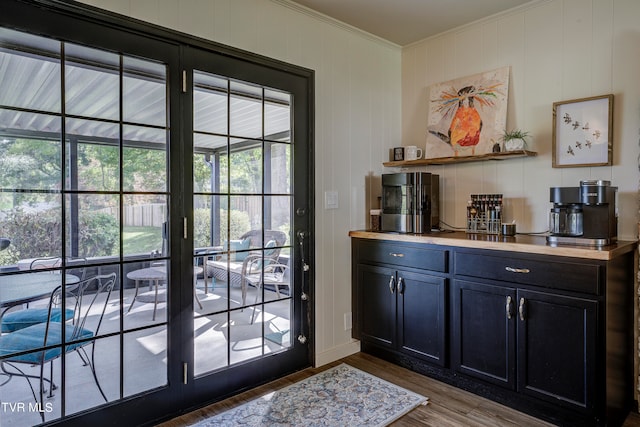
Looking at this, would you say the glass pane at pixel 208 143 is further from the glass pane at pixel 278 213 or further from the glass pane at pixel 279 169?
the glass pane at pixel 278 213

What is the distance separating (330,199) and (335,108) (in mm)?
699

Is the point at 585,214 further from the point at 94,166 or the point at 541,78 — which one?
the point at 94,166

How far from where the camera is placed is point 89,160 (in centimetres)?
199

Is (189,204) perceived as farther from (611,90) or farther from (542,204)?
(611,90)

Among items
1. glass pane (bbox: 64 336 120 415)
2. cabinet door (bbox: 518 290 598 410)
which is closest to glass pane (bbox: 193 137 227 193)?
glass pane (bbox: 64 336 120 415)

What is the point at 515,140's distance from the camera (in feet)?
8.89

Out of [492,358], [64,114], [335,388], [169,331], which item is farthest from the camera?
[335,388]

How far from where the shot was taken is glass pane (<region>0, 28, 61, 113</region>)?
1770 mm

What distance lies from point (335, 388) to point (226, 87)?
2033 mm

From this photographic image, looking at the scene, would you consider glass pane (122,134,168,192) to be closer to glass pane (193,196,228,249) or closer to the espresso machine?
glass pane (193,196,228,249)

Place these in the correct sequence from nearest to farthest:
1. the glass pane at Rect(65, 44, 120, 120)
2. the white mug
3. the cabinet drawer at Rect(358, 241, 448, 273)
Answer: the glass pane at Rect(65, 44, 120, 120)
the cabinet drawer at Rect(358, 241, 448, 273)
the white mug

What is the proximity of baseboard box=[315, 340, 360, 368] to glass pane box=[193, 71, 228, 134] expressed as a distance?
5.78 ft

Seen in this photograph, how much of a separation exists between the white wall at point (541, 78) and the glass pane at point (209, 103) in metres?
1.74

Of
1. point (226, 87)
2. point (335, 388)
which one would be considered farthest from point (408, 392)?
point (226, 87)
